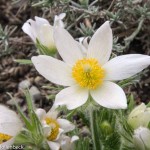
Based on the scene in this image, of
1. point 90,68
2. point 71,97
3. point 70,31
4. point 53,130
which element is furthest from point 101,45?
point 70,31

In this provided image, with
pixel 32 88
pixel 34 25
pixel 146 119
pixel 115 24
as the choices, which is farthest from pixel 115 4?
pixel 146 119

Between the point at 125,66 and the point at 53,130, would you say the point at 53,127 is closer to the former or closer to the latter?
the point at 53,130

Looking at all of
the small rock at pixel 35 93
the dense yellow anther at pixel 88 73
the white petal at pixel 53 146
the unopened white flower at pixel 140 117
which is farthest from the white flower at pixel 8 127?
the small rock at pixel 35 93

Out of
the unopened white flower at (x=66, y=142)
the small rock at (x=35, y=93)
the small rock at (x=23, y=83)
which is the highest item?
the unopened white flower at (x=66, y=142)

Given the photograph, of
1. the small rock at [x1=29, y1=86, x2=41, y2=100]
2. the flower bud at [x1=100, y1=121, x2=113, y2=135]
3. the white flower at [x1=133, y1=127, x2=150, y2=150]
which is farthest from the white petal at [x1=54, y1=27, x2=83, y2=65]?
the small rock at [x1=29, y1=86, x2=41, y2=100]

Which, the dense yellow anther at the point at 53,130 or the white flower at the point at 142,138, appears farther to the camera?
the dense yellow anther at the point at 53,130

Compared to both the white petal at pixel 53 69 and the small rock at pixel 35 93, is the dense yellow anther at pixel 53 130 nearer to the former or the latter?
the white petal at pixel 53 69
